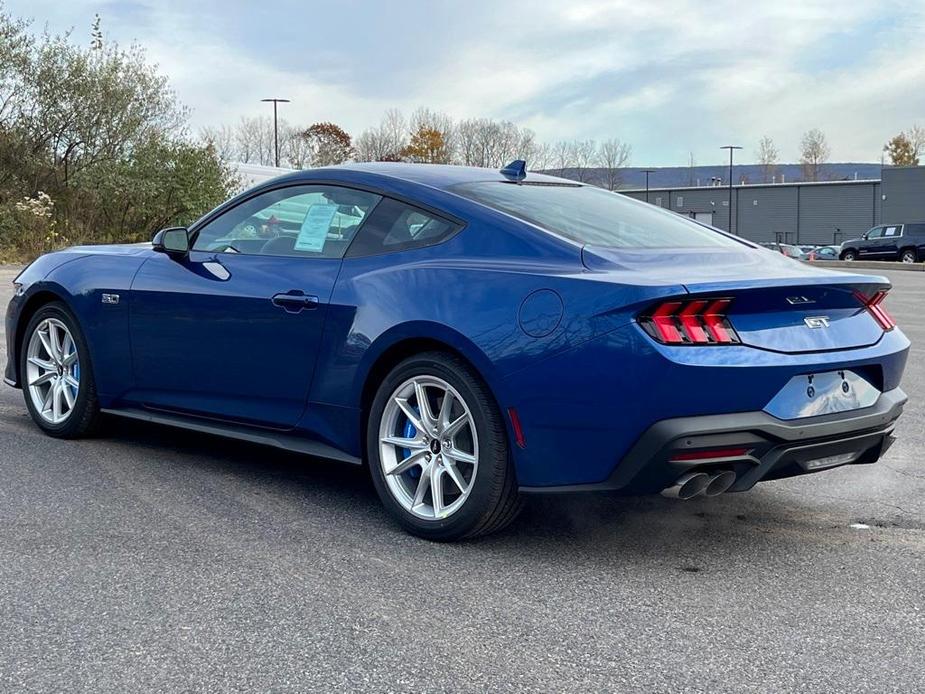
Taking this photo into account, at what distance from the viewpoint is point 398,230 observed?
448 centimetres

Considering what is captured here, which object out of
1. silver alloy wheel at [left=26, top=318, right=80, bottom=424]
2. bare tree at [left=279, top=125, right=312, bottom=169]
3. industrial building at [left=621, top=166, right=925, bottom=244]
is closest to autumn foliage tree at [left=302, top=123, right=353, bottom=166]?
bare tree at [left=279, top=125, right=312, bottom=169]

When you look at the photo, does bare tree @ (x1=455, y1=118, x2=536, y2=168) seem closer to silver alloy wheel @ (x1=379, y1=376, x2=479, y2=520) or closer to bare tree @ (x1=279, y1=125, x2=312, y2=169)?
bare tree @ (x1=279, y1=125, x2=312, y2=169)

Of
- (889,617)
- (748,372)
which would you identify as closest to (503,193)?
(748,372)

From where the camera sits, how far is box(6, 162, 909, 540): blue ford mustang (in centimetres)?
359

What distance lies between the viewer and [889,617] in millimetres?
3367

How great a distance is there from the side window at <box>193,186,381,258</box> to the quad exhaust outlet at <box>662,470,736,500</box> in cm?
175

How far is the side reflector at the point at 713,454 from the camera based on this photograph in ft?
11.7

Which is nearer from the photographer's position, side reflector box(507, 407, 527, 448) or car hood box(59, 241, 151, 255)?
side reflector box(507, 407, 527, 448)

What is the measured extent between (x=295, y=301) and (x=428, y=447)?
2.95 ft

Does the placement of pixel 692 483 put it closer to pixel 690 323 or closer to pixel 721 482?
pixel 721 482

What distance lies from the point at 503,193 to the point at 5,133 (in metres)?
28.4

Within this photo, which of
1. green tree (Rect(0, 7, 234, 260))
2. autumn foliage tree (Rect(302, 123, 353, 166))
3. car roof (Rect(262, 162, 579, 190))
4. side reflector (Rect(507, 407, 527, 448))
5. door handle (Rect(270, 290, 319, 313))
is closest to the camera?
side reflector (Rect(507, 407, 527, 448))

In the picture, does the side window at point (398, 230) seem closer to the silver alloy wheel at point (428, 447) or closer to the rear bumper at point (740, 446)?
the silver alloy wheel at point (428, 447)

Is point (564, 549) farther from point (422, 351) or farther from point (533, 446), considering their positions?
point (422, 351)
